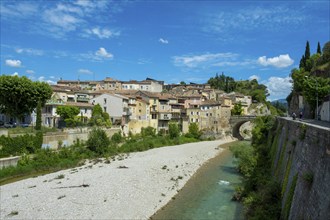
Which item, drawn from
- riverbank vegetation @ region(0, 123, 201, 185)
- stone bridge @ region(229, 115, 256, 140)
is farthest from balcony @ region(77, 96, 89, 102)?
stone bridge @ region(229, 115, 256, 140)

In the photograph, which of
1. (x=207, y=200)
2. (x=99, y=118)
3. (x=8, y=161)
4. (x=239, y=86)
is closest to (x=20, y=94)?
(x=8, y=161)

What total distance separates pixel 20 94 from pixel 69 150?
1211 cm

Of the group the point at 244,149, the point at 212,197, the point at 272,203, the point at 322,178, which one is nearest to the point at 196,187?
the point at 212,197

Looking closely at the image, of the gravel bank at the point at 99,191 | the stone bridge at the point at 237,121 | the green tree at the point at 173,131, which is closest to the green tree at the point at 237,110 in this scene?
the stone bridge at the point at 237,121

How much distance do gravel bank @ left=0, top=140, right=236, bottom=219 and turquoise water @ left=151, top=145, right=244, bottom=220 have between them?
3.35 ft

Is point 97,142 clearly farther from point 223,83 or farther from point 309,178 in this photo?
point 223,83

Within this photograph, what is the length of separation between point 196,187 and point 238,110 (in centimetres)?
6721

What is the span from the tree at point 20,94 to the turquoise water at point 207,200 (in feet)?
94.4

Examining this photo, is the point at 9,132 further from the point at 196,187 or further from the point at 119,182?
the point at 196,187

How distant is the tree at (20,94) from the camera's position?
49906mm

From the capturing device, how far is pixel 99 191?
30.1 m

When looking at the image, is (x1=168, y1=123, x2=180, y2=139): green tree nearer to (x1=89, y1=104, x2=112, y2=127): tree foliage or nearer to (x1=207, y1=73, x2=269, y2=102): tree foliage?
(x1=89, y1=104, x2=112, y2=127): tree foliage

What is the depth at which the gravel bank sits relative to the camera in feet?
81.3

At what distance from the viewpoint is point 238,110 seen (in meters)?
97.7
